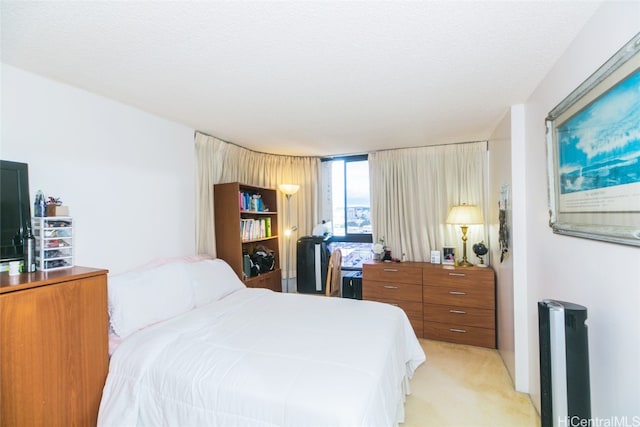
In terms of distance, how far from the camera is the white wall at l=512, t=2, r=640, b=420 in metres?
1.04

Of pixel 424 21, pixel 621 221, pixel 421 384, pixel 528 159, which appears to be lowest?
pixel 421 384

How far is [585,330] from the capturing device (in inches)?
45.1

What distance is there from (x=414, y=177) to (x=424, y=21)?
2.63m

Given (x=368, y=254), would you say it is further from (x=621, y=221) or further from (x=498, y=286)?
(x=621, y=221)

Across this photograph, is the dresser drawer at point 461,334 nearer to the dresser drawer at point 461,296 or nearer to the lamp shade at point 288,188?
the dresser drawer at point 461,296

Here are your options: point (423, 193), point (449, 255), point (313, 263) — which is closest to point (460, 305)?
point (449, 255)

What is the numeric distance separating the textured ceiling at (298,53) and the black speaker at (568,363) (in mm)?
1316

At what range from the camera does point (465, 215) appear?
3234 mm

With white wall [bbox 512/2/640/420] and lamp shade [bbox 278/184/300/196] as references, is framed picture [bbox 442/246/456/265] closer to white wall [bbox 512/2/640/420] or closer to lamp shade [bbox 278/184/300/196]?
white wall [bbox 512/2/640/420]

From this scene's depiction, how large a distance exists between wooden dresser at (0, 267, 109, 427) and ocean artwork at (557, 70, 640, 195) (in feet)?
8.37

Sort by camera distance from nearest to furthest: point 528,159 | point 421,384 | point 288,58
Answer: point 288,58, point 528,159, point 421,384

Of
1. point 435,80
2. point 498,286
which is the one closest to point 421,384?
point 498,286

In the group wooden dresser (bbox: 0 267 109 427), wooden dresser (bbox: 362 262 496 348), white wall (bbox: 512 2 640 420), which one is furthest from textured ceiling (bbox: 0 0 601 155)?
wooden dresser (bbox: 362 262 496 348)

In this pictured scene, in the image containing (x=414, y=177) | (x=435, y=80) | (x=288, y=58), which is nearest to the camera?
(x=288, y=58)
